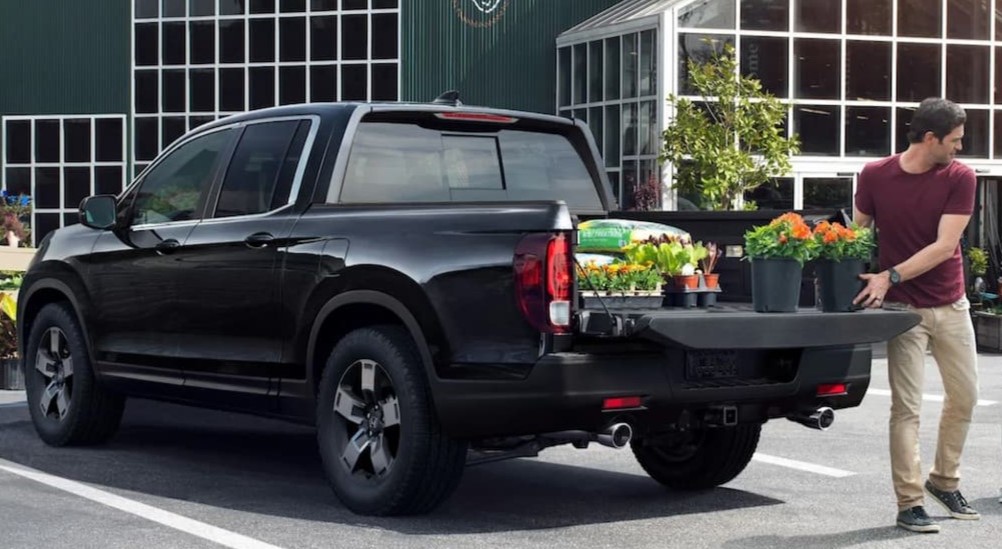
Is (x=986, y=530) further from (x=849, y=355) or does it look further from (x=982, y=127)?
(x=982, y=127)

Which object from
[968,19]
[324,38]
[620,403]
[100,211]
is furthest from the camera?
[324,38]

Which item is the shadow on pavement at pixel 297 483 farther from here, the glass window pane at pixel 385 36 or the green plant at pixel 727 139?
the glass window pane at pixel 385 36

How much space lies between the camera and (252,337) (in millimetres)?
7883

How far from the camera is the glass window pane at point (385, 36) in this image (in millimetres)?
32750

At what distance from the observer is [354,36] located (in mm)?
32906

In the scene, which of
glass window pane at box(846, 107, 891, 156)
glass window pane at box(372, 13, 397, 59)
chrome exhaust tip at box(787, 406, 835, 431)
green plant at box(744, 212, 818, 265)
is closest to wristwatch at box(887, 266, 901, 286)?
green plant at box(744, 212, 818, 265)

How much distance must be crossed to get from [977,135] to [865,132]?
221 centimetres

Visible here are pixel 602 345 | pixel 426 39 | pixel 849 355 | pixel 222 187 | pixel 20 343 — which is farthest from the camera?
pixel 426 39

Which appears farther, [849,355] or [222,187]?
[222,187]

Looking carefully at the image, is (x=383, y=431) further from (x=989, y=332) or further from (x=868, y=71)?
(x=868, y=71)

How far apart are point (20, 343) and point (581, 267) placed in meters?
4.30

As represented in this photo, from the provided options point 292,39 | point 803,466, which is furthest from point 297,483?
point 292,39

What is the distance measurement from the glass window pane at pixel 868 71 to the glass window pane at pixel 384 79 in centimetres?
886

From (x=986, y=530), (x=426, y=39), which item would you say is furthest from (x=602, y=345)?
(x=426, y=39)
